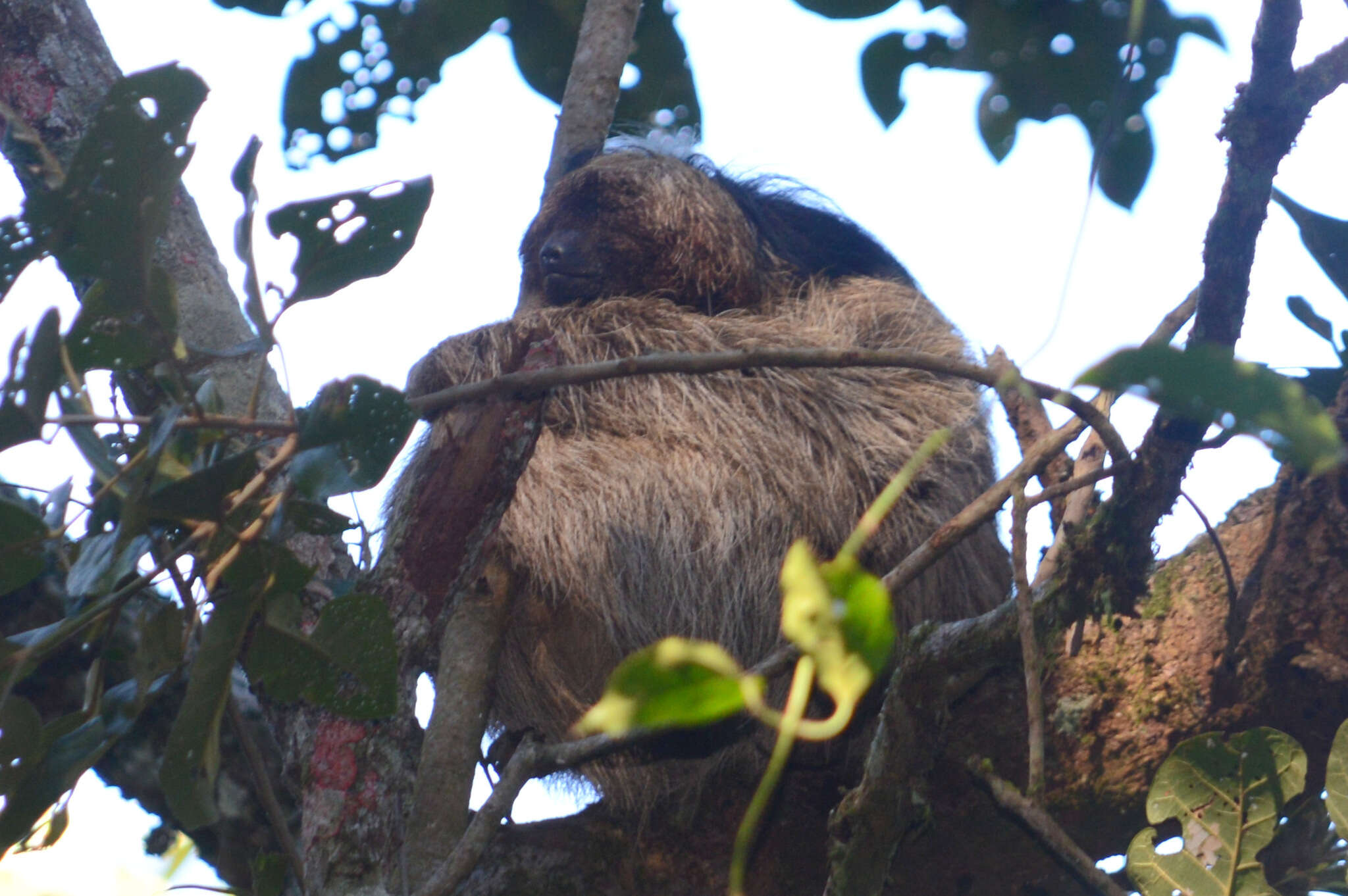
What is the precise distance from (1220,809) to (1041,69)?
137 centimetres

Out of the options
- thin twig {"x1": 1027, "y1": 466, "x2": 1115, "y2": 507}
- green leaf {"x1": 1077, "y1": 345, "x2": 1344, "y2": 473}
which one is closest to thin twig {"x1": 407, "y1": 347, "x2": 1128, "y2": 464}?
thin twig {"x1": 1027, "y1": 466, "x2": 1115, "y2": 507}

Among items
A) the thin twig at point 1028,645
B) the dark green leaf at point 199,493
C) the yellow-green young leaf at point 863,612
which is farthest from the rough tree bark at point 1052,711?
the yellow-green young leaf at point 863,612

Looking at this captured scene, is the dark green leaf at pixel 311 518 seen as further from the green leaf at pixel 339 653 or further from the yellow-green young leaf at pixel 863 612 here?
the yellow-green young leaf at pixel 863 612

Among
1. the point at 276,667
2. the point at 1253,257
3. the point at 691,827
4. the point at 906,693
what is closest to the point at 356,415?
the point at 276,667

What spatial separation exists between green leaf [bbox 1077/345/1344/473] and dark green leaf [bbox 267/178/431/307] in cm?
109

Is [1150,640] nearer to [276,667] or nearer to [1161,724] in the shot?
[1161,724]

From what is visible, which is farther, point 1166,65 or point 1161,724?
point 1166,65

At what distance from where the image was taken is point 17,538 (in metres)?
1.51

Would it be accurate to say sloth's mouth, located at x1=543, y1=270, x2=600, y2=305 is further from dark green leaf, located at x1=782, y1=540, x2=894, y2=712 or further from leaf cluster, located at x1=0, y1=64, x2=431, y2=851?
dark green leaf, located at x1=782, y1=540, x2=894, y2=712

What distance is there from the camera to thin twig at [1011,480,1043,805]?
59.4 inches

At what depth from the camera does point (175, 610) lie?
1.62 meters

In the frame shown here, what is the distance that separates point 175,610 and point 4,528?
0.78 feet

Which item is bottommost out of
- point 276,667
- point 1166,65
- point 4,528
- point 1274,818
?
point 1274,818

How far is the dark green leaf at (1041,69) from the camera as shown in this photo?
2.20 meters
